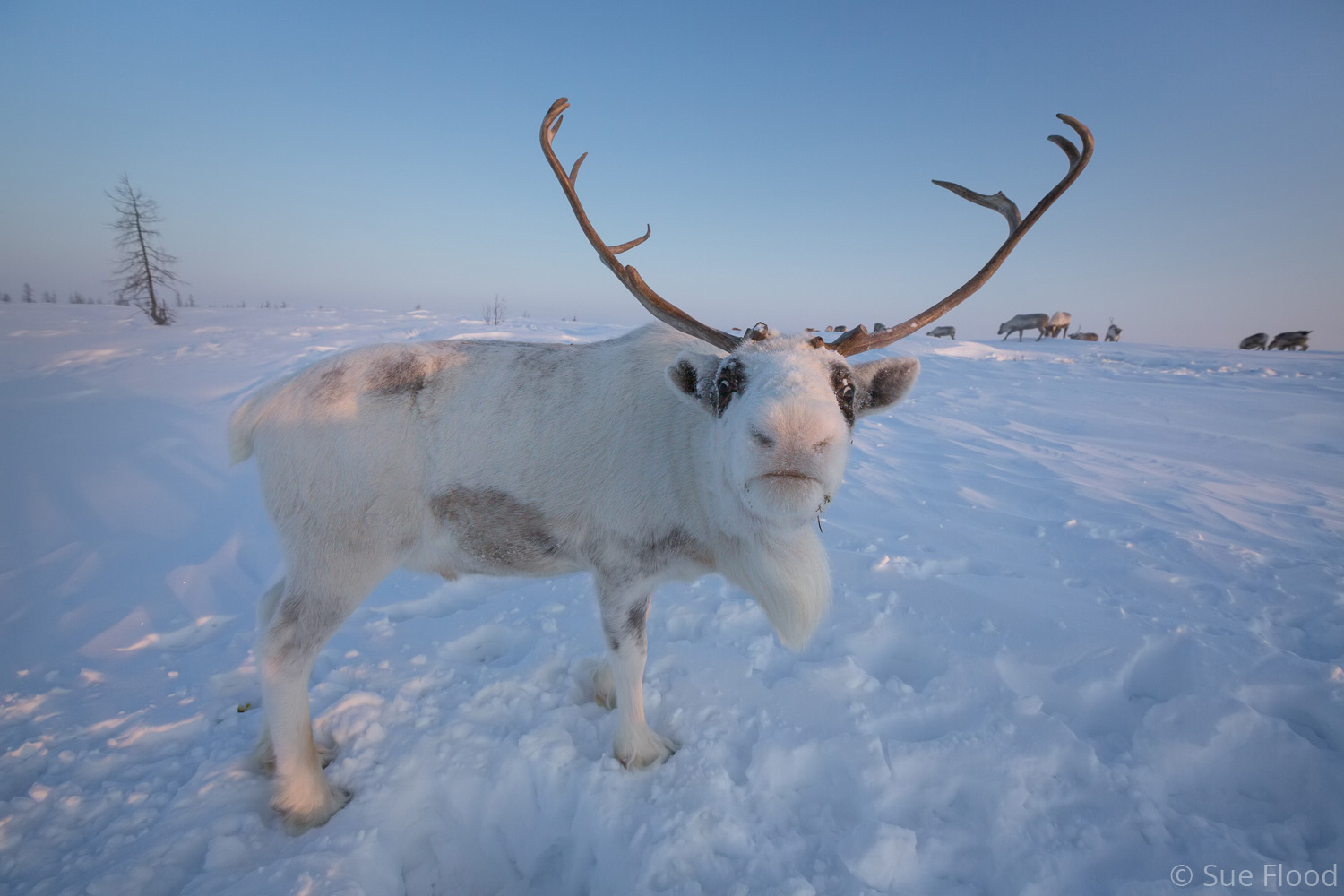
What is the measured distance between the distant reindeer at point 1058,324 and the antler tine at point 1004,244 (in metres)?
24.2

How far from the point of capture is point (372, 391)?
208 cm

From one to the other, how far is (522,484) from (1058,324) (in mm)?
27729

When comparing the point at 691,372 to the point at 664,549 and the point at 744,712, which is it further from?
the point at 744,712

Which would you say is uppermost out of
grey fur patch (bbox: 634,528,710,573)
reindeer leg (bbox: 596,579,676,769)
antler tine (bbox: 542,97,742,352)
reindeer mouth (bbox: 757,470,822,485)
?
antler tine (bbox: 542,97,742,352)

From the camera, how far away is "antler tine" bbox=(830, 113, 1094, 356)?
7.32ft

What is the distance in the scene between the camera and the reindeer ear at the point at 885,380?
201cm

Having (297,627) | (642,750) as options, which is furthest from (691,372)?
(297,627)

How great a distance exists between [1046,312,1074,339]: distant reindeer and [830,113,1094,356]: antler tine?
79.4 feet

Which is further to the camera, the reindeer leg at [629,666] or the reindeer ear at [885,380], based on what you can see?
the reindeer leg at [629,666]

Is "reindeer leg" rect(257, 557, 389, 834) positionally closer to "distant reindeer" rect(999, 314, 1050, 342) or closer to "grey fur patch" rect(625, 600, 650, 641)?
"grey fur patch" rect(625, 600, 650, 641)

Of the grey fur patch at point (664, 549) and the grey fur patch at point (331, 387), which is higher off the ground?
the grey fur patch at point (331, 387)

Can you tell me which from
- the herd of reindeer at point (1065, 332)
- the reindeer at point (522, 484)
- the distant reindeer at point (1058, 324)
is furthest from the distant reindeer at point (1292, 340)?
the reindeer at point (522, 484)

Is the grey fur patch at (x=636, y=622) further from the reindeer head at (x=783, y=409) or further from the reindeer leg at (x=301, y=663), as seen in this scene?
the reindeer leg at (x=301, y=663)

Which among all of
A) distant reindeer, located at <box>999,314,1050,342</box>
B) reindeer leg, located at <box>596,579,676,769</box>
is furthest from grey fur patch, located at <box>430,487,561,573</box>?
distant reindeer, located at <box>999,314,1050,342</box>
